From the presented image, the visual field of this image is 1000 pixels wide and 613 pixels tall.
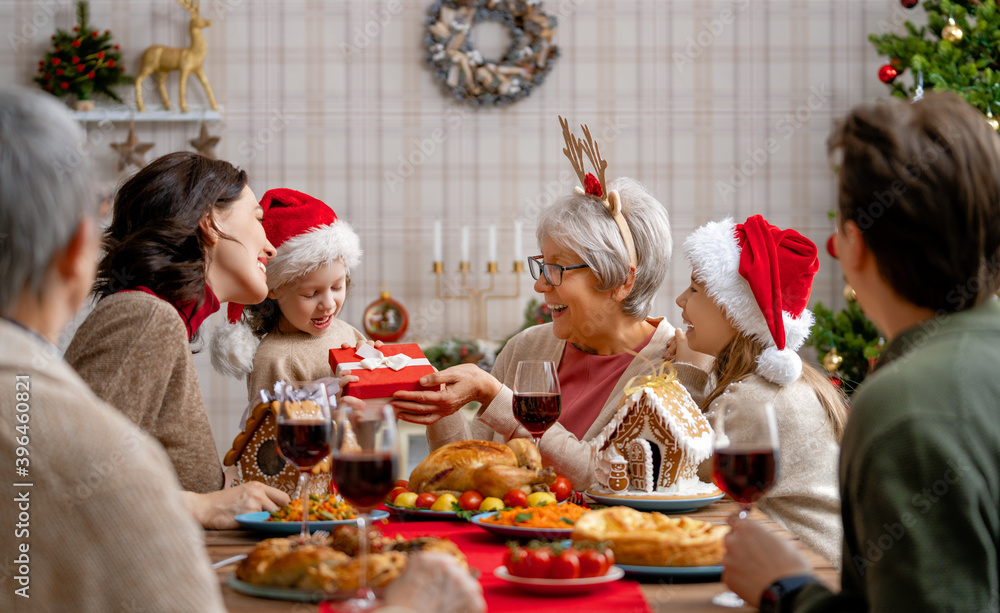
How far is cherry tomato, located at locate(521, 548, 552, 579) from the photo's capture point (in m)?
1.08

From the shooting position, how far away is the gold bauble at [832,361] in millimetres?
3873

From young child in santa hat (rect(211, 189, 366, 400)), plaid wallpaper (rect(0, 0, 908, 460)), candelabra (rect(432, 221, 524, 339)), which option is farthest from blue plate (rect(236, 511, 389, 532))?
plaid wallpaper (rect(0, 0, 908, 460))

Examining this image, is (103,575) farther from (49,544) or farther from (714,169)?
(714,169)

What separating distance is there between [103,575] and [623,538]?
0.67 meters

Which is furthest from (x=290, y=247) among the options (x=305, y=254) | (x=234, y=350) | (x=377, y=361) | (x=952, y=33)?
(x=952, y=33)

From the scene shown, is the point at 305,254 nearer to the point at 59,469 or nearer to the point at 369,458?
the point at 369,458

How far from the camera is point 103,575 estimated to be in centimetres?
83

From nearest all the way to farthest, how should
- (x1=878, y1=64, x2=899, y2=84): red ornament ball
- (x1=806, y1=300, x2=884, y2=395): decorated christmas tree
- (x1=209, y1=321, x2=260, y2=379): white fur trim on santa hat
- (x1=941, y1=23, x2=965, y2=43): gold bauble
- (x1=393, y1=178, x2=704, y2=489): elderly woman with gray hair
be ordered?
(x1=393, y1=178, x2=704, y2=489): elderly woman with gray hair, (x1=209, y1=321, x2=260, y2=379): white fur trim on santa hat, (x1=941, y1=23, x2=965, y2=43): gold bauble, (x1=878, y1=64, x2=899, y2=84): red ornament ball, (x1=806, y1=300, x2=884, y2=395): decorated christmas tree

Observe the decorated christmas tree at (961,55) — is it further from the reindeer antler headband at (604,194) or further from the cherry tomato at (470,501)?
the cherry tomato at (470,501)

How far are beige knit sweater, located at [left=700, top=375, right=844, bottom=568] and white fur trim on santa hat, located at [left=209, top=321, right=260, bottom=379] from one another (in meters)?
1.54

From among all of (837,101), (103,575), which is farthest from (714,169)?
(103,575)

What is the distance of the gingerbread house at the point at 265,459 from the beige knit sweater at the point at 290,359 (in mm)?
890

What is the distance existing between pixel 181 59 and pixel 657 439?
4304mm

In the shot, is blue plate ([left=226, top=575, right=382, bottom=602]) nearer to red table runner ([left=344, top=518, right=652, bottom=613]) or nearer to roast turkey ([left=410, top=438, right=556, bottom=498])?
red table runner ([left=344, top=518, right=652, bottom=613])
